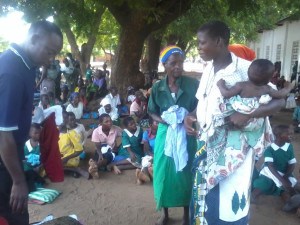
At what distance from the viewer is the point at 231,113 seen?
2.07 m

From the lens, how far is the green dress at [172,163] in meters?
2.85

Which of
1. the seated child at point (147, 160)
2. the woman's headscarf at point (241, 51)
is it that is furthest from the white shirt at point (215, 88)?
the seated child at point (147, 160)

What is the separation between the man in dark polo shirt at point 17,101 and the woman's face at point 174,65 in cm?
113

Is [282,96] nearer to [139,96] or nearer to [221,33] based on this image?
[221,33]

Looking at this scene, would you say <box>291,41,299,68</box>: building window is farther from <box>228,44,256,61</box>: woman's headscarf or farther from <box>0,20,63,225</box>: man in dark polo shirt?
<box>0,20,63,225</box>: man in dark polo shirt

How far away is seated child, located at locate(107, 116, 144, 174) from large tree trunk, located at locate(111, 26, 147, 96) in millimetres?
5003

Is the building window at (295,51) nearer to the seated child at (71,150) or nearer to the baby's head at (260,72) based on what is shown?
the seated child at (71,150)

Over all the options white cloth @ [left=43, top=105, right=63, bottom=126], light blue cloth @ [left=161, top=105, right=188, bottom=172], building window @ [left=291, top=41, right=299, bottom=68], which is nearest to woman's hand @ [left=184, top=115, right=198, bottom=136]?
light blue cloth @ [left=161, top=105, right=188, bottom=172]

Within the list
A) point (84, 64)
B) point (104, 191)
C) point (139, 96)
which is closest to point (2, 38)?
point (84, 64)

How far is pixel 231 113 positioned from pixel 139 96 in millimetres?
5844

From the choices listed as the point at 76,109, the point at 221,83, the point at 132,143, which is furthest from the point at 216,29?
the point at 76,109

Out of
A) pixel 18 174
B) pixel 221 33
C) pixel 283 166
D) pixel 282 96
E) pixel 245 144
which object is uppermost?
pixel 221 33

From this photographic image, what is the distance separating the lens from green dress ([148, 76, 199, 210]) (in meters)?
2.85

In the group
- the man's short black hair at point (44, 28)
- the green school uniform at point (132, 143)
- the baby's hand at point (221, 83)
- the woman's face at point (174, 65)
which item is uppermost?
the man's short black hair at point (44, 28)
